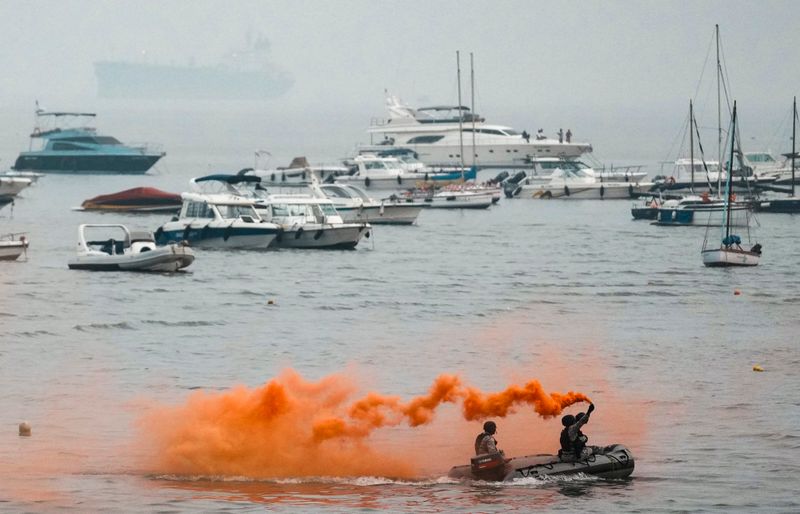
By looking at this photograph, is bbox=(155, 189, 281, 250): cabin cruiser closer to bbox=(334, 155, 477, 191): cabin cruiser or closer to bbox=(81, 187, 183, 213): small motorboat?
bbox=(81, 187, 183, 213): small motorboat

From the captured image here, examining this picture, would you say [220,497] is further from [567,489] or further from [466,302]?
[466,302]

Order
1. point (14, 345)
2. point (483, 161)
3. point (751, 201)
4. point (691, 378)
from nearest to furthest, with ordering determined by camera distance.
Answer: point (691, 378)
point (14, 345)
point (751, 201)
point (483, 161)

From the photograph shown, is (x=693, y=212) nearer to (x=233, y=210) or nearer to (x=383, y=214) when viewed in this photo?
(x=383, y=214)

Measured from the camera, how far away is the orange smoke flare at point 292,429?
3241cm

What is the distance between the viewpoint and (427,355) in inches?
1874

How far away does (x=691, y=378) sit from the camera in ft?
144

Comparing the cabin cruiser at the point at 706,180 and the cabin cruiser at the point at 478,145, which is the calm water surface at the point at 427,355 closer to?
the cabin cruiser at the point at 706,180

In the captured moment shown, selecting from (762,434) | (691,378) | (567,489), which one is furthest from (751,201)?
(567,489)

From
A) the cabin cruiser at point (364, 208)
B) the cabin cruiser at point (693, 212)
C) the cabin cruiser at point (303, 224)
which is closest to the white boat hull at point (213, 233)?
the cabin cruiser at point (303, 224)

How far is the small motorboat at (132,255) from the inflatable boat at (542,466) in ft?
123

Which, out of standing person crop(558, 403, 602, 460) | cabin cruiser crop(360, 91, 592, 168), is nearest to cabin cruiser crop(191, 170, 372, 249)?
standing person crop(558, 403, 602, 460)

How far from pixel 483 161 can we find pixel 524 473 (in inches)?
5920

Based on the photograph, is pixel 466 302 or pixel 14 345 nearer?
pixel 14 345

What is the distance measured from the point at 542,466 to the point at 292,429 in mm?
5638
